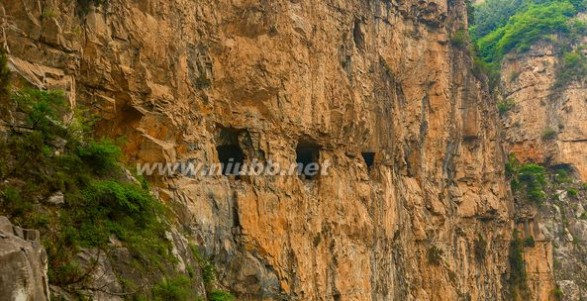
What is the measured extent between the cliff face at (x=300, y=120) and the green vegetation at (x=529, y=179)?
8566 mm

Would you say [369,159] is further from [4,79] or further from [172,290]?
[4,79]

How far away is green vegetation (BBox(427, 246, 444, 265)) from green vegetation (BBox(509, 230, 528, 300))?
10689mm

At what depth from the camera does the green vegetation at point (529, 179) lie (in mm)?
40062

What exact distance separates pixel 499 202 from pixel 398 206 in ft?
36.9

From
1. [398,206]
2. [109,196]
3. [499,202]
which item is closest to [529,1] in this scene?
[499,202]

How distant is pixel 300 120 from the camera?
822 inches

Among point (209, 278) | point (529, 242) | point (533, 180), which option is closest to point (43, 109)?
point (209, 278)

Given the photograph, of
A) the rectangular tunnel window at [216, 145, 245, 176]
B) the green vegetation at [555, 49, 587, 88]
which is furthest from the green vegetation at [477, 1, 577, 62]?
the rectangular tunnel window at [216, 145, 245, 176]

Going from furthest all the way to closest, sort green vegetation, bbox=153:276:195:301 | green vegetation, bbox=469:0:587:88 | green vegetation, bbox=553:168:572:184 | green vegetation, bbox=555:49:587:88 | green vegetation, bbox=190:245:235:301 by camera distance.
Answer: green vegetation, bbox=469:0:587:88 → green vegetation, bbox=555:49:587:88 → green vegetation, bbox=553:168:572:184 → green vegetation, bbox=190:245:235:301 → green vegetation, bbox=153:276:195:301

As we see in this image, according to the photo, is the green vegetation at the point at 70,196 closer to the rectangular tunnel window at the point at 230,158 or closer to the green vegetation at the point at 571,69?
the rectangular tunnel window at the point at 230,158

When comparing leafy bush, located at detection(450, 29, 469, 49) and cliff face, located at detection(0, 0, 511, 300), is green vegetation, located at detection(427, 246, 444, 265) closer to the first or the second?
cliff face, located at detection(0, 0, 511, 300)

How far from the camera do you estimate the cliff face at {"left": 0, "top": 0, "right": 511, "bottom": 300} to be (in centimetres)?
1574

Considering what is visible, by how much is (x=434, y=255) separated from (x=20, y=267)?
22.9 meters

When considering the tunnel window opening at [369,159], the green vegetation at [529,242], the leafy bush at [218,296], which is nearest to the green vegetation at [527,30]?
the green vegetation at [529,242]
